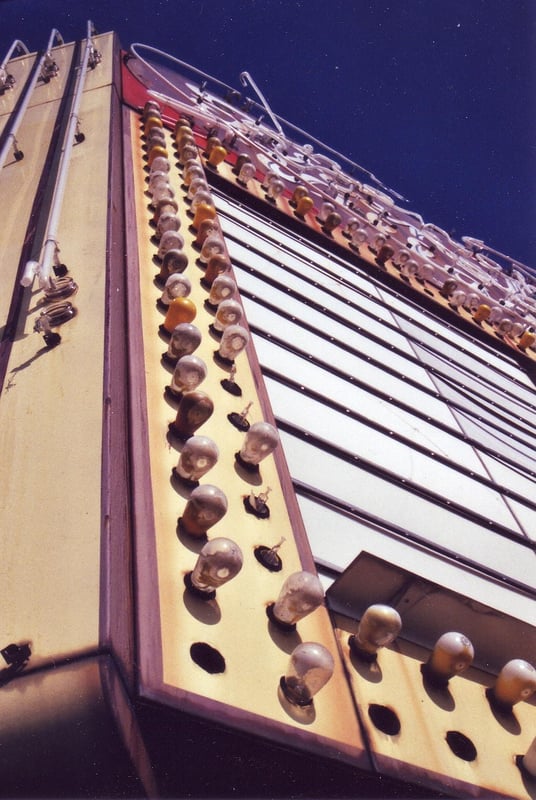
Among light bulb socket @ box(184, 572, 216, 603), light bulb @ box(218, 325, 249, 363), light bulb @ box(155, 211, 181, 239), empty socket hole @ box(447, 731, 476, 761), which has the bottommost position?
light bulb socket @ box(184, 572, 216, 603)

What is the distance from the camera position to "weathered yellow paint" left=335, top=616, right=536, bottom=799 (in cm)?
196

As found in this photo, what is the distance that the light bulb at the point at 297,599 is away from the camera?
6.79ft

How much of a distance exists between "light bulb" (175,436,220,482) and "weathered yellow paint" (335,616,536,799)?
82 centimetres

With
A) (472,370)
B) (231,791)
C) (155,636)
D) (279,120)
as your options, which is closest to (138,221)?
(155,636)

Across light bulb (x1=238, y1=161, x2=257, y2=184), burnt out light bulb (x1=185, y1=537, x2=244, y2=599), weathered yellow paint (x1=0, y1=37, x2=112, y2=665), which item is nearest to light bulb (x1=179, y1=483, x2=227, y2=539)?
burnt out light bulb (x1=185, y1=537, x2=244, y2=599)

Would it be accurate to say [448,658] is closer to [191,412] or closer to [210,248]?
[191,412]

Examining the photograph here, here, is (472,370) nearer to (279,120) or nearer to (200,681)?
(200,681)

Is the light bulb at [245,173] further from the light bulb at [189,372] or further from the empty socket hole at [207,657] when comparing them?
the empty socket hole at [207,657]

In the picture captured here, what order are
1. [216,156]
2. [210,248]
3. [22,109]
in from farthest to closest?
1. [216,156]
2. [22,109]
3. [210,248]

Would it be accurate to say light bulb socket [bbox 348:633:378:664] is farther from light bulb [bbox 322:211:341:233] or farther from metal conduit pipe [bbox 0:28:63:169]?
light bulb [bbox 322:211:341:233]

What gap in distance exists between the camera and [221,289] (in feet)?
13.3

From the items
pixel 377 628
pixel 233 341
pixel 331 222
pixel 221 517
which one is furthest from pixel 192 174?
pixel 377 628

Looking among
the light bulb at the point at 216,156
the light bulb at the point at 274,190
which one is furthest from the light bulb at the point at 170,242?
the light bulb at the point at 274,190

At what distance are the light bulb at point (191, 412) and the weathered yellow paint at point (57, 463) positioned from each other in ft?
1.19
